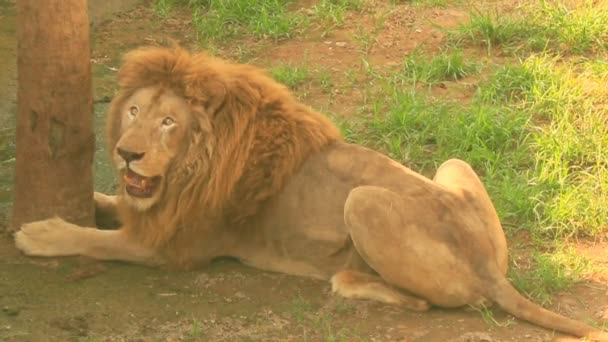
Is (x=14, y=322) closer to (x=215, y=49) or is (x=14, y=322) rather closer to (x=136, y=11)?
(x=215, y=49)

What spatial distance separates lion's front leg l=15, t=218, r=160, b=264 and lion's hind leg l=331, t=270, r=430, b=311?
3.09 feet

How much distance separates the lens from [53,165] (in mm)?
5867

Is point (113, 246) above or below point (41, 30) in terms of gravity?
below

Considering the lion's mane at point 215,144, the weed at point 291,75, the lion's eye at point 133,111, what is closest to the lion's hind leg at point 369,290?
the lion's mane at point 215,144

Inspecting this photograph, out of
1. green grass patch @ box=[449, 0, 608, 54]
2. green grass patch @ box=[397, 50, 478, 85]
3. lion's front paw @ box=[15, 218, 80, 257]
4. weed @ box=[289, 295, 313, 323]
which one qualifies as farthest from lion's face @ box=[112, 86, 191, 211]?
green grass patch @ box=[449, 0, 608, 54]

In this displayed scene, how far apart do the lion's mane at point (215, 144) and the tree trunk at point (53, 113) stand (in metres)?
0.20

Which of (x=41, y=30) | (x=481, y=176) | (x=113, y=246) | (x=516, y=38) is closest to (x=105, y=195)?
(x=113, y=246)

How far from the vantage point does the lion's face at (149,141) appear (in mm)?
5484

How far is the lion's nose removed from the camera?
543 centimetres

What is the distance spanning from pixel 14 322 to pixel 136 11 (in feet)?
16.9

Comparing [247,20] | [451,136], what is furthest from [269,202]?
[247,20]

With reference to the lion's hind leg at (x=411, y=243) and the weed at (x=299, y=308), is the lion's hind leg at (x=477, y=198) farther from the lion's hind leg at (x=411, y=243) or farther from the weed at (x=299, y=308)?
the weed at (x=299, y=308)

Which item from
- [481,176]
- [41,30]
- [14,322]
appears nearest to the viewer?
[14,322]

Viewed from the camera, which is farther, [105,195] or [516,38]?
[516,38]
